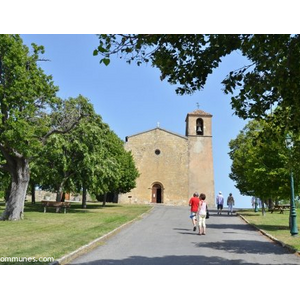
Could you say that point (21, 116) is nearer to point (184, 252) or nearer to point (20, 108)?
point (20, 108)

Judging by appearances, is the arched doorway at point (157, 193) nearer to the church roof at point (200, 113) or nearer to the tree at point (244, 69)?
the church roof at point (200, 113)

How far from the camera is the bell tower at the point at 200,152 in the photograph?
52.1m

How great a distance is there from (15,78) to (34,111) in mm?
1930

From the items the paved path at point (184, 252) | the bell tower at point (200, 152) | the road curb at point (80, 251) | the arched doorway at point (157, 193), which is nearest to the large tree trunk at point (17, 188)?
the road curb at point (80, 251)

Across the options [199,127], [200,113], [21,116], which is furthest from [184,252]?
[199,127]

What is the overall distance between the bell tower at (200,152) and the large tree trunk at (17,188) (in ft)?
115

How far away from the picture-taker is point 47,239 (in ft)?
35.9

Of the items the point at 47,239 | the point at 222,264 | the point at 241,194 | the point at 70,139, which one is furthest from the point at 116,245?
the point at 241,194

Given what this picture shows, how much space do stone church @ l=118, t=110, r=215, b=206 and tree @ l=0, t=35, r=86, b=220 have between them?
32308 millimetres

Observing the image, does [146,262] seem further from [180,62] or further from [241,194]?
[241,194]

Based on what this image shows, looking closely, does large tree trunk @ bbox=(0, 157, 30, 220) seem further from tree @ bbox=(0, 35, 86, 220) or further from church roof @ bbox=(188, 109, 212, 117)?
church roof @ bbox=(188, 109, 212, 117)

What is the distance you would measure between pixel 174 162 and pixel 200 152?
13.7 feet

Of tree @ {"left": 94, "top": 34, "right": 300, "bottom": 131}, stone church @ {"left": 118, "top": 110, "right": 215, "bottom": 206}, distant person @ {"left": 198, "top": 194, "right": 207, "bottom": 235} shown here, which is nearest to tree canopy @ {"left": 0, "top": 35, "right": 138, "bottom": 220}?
distant person @ {"left": 198, "top": 194, "right": 207, "bottom": 235}

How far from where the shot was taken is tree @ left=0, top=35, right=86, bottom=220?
17578 mm
